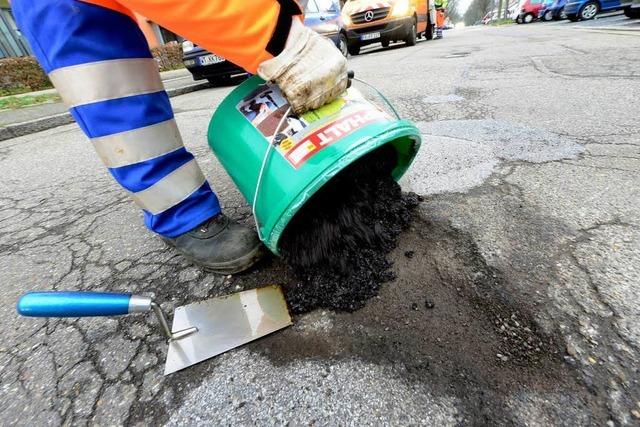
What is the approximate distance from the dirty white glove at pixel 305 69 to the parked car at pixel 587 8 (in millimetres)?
15989

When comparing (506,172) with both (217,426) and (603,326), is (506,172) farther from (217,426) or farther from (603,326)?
(217,426)

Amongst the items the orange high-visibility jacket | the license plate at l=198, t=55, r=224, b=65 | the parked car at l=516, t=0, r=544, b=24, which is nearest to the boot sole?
the orange high-visibility jacket

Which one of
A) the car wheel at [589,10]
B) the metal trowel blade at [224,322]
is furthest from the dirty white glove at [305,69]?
the car wheel at [589,10]

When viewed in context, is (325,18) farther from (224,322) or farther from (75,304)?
(75,304)

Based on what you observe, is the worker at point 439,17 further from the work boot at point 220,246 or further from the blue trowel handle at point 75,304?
the blue trowel handle at point 75,304

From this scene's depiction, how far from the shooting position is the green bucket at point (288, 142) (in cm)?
98

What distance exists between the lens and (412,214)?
1.47 m

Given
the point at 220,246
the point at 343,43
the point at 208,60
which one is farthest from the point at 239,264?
the point at 343,43

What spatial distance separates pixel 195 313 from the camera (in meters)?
1.16

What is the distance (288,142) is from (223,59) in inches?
208

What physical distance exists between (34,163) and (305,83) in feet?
11.3

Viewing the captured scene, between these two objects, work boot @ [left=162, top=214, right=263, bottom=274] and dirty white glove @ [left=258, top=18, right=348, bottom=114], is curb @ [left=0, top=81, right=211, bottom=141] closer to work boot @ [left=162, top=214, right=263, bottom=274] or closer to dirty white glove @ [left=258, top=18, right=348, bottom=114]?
work boot @ [left=162, top=214, right=263, bottom=274]

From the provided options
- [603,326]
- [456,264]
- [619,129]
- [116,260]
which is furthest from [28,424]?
[619,129]

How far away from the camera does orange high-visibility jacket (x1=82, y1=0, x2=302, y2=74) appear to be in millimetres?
798
